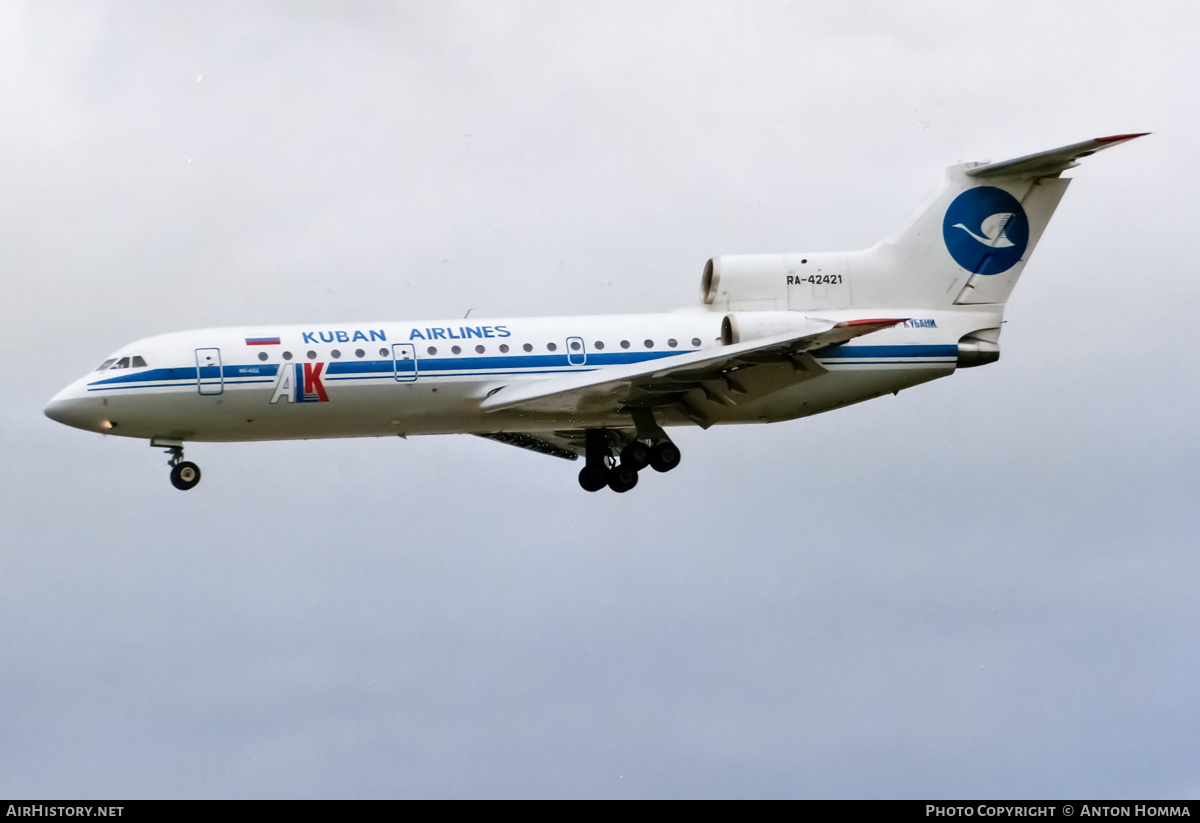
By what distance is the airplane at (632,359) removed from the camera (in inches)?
1715

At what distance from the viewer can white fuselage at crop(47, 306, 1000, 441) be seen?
4359cm

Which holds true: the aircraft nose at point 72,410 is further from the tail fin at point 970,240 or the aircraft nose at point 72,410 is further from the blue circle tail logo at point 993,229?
the blue circle tail logo at point 993,229

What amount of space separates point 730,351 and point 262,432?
10.8 meters

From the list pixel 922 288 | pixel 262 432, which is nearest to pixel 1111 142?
pixel 922 288

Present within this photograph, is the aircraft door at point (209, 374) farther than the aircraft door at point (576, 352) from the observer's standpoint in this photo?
No

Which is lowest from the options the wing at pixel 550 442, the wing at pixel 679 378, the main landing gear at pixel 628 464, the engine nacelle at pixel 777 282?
the main landing gear at pixel 628 464

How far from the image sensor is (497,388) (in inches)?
1735

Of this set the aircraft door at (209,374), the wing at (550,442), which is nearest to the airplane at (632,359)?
the aircraft door at (209,374)

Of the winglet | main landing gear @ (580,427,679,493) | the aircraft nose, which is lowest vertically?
main landing gear @ (580,427,679,493)

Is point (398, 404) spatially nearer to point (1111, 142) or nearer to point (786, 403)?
point (786, 403)

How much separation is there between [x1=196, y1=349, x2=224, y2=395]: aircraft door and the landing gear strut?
207 cm

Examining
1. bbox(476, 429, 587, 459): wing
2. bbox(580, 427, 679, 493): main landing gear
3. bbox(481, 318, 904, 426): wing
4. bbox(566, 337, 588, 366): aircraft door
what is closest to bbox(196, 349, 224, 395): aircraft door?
bbox(481, 318, 904, 426): wing

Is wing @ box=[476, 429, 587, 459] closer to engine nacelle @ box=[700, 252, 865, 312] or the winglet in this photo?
engine nacelle @ box=[700, 252, 865, 312]

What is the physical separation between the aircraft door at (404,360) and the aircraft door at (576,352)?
3490mm
